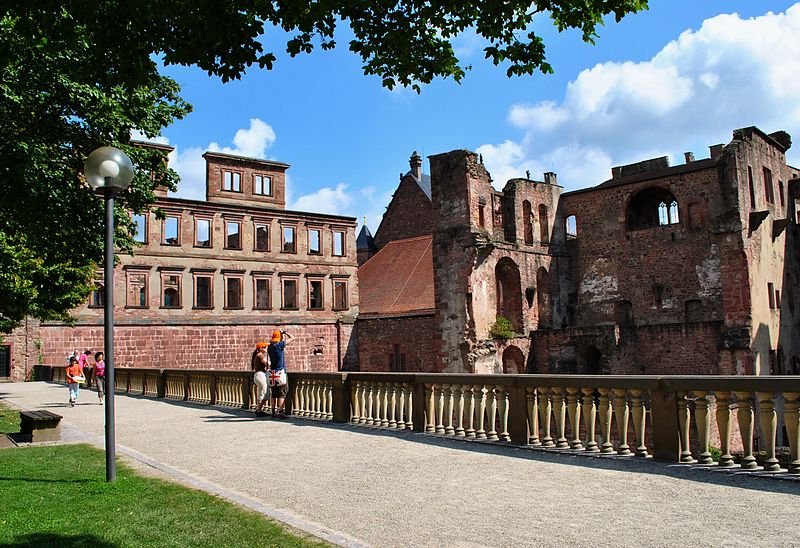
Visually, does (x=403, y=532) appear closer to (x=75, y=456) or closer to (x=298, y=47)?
(x=298, y=47)

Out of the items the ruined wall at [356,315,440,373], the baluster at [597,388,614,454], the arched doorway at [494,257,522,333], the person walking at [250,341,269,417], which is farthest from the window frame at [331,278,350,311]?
the baluster at [597,388,614,454]

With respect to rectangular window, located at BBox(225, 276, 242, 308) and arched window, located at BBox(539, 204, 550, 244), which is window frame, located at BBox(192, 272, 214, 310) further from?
arched window, located at BBox(539, 204, 550, 244)

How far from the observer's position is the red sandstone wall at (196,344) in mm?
36375

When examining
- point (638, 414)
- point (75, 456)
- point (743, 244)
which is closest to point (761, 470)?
point (638, 414)

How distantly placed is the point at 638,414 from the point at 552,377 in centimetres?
131

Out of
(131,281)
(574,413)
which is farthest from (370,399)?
(131,281)

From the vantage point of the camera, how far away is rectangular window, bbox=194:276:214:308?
4159 centimetres

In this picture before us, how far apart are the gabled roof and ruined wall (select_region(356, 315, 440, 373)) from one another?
696mm

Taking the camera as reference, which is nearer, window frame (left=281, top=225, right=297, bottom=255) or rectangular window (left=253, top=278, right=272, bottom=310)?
rectangular window (left=253, top=278, right=272, bottom=310)

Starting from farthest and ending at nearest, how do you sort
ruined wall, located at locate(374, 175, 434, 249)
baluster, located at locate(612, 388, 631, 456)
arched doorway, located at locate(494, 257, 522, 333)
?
1. ruined wall, located at locate(374, 175, 434, 249)
2. arched doorway, located at locate(494, 257, 522, 333)
3. baluster, located at locate(612, 388, 631, 456)

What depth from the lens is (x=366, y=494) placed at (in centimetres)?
660

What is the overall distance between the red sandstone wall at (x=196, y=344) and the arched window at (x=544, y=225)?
15518 mm

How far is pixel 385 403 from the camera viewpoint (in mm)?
11672

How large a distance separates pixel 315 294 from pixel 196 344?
8918 mm
